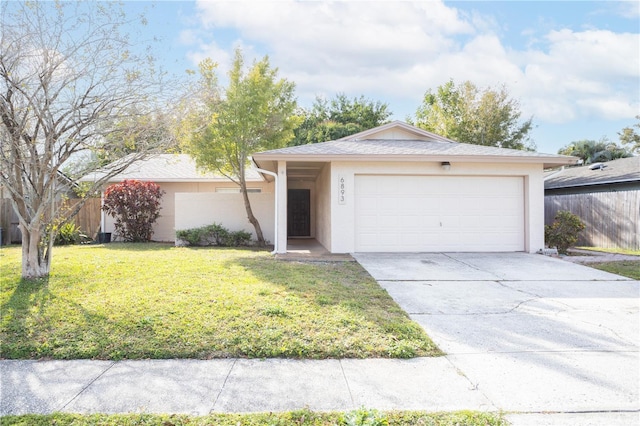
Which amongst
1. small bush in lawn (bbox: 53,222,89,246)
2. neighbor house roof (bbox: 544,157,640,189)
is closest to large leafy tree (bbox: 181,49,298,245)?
small bush in lawn (bbox: 53,222,89,246)

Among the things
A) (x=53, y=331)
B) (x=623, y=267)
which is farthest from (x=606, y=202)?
(x=53, y=331)

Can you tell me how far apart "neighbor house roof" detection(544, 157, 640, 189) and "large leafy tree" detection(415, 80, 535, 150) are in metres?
4.94

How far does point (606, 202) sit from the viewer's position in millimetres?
13391

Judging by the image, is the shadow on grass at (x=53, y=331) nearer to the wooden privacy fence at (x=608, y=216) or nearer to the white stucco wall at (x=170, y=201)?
the white stucco wall at (x=170, y=201)

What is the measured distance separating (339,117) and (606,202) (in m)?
20.1

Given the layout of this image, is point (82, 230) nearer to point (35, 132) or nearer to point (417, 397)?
point (35, 132)

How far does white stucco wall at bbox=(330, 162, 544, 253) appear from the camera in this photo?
33.7 feet

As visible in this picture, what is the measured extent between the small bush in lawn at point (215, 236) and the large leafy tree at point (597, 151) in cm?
2914

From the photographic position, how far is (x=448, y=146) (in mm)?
11836

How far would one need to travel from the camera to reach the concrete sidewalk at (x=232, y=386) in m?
2.82

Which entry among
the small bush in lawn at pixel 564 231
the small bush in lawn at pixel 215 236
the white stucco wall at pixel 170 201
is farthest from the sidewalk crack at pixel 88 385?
the white stucco wall at pixel 170 201

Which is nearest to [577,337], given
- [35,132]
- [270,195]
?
[35,132]

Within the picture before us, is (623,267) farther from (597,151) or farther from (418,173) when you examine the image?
(597,151)

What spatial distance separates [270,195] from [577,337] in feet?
35.5
